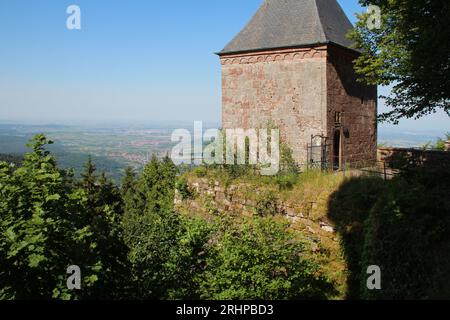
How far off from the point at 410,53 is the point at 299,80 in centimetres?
432

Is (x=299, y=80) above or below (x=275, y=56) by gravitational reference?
below

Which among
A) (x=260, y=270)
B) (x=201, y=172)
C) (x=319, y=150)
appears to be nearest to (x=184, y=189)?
(x=201, y=172)

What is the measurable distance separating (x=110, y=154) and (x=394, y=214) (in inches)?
3657

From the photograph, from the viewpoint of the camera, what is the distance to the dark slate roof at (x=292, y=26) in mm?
16047

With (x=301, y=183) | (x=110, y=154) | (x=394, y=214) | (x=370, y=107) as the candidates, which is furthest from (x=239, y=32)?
(x=110, y=154)

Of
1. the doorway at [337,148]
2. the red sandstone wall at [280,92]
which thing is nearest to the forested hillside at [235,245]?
the red sandstone wall at [280,92]

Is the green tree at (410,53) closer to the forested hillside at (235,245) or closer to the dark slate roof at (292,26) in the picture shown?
the dark slate roof at (292,26)

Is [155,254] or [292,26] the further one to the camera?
[292,26]

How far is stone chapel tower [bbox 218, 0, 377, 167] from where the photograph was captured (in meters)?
15.9

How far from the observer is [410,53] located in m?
13.4

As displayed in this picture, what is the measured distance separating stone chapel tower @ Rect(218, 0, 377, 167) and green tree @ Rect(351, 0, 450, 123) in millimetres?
1224

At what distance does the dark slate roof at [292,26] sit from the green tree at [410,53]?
1.35 metres

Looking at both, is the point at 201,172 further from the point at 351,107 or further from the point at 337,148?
the point at 351,107

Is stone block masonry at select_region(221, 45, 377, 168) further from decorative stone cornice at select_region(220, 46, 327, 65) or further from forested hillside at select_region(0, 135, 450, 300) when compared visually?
forested hillside at select_region(0, 135, 450, 300)
